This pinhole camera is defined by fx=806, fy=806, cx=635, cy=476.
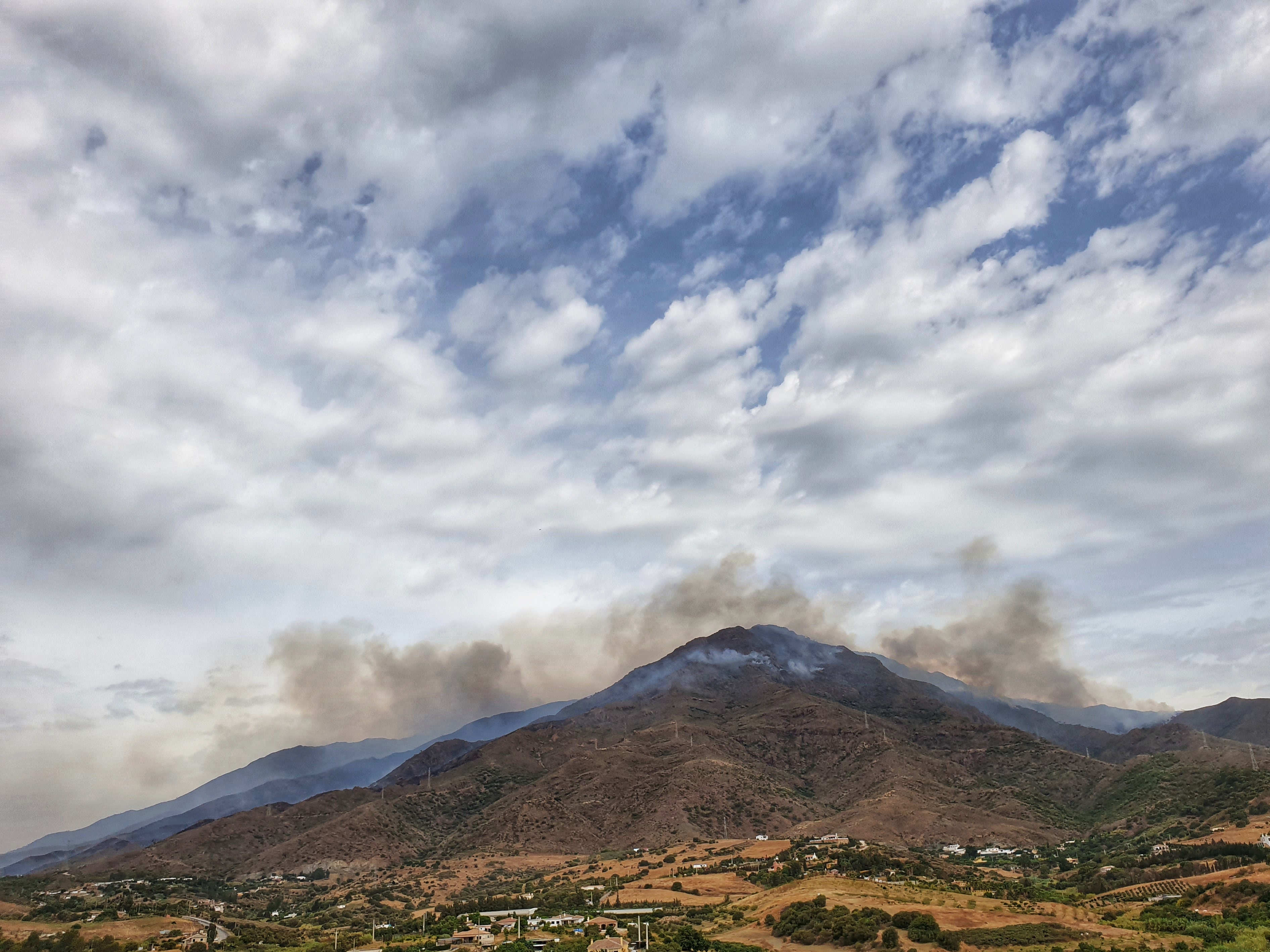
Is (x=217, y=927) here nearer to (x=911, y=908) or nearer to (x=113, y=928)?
(x=113, y=928)

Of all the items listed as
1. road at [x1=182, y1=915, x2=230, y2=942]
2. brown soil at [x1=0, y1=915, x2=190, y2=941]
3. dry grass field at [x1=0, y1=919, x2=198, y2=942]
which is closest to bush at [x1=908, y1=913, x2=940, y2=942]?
road at [x1=182, y1=915, x2=230, y2=942]

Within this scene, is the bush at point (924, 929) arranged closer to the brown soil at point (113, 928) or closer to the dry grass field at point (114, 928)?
the dry grass field at point (114, 928)

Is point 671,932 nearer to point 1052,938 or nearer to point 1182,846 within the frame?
point 1052,938

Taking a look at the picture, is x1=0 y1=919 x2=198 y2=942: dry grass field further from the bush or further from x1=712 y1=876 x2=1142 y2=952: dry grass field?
the bush

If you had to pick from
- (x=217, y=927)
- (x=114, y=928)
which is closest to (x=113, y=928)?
(x=114, y=928)

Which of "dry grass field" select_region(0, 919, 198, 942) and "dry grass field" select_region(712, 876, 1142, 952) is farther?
"dry grass field" select_region(0, 919, 198, 942)

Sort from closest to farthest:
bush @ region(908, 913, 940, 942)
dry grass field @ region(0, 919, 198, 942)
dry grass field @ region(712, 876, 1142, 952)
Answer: bush @ region(908, 913, 940, 942), dry grass field @ region(712, 876, 1142, 952), dry grass field @ region(0, 919, 198, 942)

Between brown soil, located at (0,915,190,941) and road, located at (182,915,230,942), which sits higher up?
brown soil, located at (0,915,190,941)

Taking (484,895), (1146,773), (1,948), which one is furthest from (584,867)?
(1146,773)

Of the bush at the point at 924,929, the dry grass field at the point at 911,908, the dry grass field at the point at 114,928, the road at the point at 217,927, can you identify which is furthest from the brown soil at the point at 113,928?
the bush at the point at 924,929

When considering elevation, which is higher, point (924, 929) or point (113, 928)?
point (113, 928)
